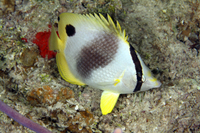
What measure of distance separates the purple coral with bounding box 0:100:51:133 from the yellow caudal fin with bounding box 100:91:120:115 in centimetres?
71

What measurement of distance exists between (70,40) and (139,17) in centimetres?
153

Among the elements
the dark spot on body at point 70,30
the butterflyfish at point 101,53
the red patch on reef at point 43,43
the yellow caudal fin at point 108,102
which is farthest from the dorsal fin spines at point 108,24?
the red patch on reef at point 43,43

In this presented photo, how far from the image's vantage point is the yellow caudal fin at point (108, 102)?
1.76 m

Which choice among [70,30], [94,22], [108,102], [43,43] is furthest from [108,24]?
[43,43]

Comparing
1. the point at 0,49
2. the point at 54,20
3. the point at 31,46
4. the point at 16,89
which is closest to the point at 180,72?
the point at 54,20

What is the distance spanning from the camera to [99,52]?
1.56 metres

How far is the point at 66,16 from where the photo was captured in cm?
164

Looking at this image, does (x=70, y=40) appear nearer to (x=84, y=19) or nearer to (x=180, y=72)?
(x=84, y=19)

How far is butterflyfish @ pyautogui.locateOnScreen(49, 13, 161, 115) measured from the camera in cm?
154

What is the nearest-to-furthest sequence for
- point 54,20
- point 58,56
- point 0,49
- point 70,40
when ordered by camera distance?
1. point 70,40
2. point 58,56
3. point 0,49
4. point 54,20

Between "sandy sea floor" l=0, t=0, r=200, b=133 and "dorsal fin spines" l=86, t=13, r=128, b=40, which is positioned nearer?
"dorsal fin spines" l=86, t=13, r=128, b=40

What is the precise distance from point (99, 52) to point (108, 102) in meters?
0.63

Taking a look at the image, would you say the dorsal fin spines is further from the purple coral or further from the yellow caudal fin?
the purple coral

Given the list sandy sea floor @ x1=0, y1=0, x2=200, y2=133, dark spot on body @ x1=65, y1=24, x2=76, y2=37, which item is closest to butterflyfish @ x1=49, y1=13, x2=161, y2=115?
dark spot on body @ x1=65, y1=24, x2=76, y2=37
